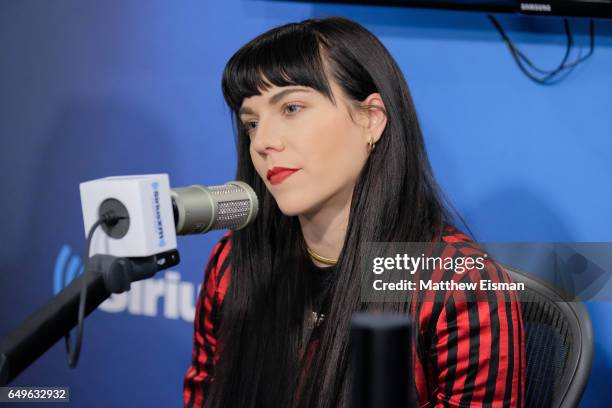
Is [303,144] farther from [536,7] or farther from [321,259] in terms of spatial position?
[536,7]

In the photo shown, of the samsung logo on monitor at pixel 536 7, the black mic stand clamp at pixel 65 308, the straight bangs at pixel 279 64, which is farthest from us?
the samsung logo on monitor at pixel 536 7

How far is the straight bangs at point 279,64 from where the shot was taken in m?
1.19

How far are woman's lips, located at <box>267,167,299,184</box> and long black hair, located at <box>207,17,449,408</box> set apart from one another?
13 centimetres

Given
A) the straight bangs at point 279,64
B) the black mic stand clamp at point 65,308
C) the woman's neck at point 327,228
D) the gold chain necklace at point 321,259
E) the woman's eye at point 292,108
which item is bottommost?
the black mic stand clamp at point 65,308

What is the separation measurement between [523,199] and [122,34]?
117cm

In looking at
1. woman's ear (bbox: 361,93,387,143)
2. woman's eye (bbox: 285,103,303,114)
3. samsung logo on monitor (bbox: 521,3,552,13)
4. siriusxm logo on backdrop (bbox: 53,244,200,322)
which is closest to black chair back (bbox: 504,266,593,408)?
woman's ear (bbox: 361,93,387,143)

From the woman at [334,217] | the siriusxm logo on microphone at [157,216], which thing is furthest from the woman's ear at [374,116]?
the siriusxm logo on microphone at [157,216]

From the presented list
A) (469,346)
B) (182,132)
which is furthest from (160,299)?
(469,346)

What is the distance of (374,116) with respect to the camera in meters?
1.24

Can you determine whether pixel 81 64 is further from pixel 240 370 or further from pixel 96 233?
pixel 96 233

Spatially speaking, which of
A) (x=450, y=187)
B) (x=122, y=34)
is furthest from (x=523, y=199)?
(x=122, y=34)

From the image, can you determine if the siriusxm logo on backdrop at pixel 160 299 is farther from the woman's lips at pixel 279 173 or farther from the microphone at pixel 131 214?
the microphone at pixel 131 214

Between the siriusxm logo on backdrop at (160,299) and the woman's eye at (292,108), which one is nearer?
the woman's eye at (292,108)

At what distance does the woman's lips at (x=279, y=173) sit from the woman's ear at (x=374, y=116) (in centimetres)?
16
